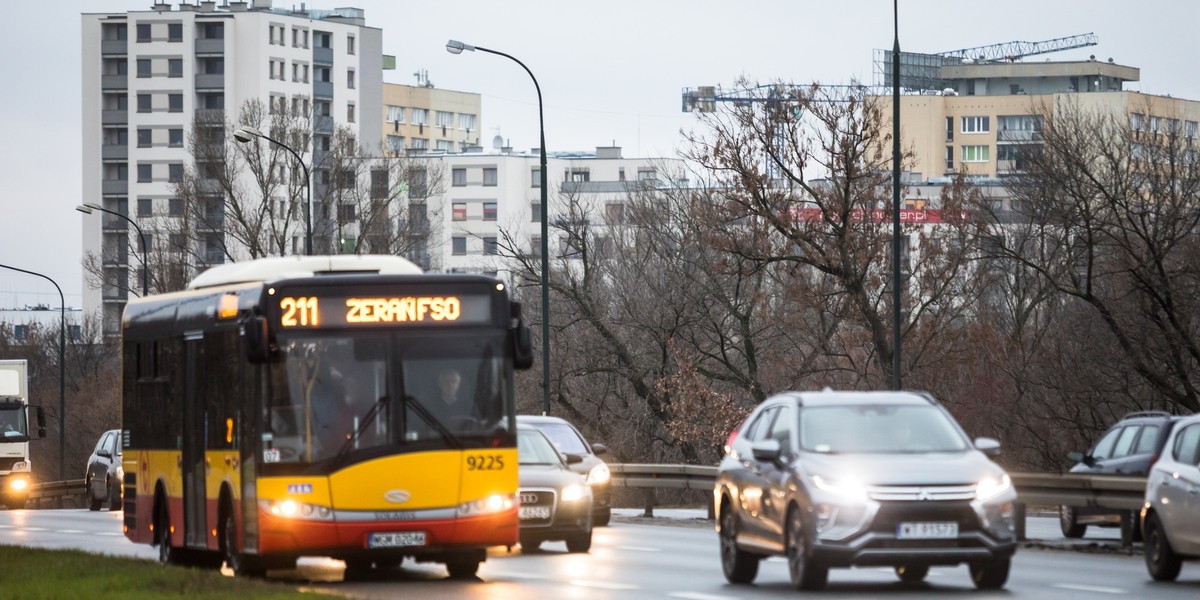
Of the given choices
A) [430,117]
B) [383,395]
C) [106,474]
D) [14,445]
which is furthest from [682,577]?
[430,117]

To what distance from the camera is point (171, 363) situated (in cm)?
2136

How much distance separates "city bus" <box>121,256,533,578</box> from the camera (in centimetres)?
1819

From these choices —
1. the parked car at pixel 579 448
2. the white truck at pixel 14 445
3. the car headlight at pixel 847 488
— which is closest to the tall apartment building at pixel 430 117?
the white truck at pixel 14 445

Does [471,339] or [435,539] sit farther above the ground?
[471,339]

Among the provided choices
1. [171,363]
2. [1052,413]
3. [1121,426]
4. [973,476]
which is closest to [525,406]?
[1052,413]

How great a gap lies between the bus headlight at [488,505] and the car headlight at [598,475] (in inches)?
357

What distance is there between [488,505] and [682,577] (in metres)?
2.00

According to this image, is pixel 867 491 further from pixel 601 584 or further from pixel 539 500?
pixel 539 500

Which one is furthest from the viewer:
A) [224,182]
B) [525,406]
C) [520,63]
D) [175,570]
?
[224,182]

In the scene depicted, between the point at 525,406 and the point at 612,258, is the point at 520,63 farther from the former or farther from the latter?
the point at 612,258

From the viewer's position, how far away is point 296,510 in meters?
18.2

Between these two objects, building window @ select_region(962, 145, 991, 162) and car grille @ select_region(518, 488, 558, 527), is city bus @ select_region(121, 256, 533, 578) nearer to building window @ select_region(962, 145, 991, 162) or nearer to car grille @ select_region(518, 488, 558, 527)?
car grille @ select_region(518, 488, 558, 527)

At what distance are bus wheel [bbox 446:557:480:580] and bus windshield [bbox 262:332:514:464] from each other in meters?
1.99

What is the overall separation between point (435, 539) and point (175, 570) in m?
2.17
